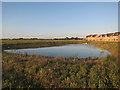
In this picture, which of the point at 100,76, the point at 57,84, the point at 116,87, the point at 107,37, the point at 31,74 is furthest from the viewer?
the point at 107,37

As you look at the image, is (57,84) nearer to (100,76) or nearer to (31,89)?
(31,89)

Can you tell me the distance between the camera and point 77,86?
489 centimetres

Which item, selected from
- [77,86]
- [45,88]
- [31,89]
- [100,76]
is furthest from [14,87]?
[100,76]

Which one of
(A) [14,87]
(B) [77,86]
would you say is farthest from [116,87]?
(A) [14,87]

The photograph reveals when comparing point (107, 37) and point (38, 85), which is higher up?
point (107, 37)

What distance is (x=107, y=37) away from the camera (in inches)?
2331

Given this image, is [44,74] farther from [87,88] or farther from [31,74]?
[87,88]

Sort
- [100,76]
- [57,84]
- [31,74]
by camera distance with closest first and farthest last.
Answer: [57,84] < [100,76] < [31,74]

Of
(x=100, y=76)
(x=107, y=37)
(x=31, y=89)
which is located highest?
(x=107, y=37)

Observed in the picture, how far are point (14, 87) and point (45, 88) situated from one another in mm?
2188

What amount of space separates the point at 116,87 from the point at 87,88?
6.58 ft

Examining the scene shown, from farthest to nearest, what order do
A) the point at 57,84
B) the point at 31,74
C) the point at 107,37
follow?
the point at 107,37, the point at 31,74, the point at 57,84

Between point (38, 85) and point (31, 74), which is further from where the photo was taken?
point (31, 74)

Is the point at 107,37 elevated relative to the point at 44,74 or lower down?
elevated
